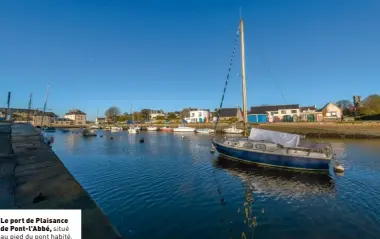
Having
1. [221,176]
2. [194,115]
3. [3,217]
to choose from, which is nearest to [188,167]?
[221,176]

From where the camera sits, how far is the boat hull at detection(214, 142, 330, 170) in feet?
77.0

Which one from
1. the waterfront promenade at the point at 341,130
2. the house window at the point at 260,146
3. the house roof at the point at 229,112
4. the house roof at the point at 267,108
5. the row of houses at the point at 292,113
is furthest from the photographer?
the house roof at the point at 229,112

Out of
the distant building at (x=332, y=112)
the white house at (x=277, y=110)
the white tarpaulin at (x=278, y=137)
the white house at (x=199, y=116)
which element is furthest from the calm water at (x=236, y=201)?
the white house at (x=199, y=116)

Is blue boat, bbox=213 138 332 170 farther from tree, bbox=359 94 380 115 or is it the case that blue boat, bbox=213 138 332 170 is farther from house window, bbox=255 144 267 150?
tree, bbox=359 94 380 115

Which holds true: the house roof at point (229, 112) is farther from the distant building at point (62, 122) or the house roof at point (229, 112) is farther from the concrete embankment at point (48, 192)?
the distant building at point (62, 122)

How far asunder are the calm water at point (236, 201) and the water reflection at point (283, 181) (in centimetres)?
7

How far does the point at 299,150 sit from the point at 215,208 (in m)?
15.4

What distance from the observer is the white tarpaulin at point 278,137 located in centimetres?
2559

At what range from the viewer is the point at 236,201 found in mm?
16031

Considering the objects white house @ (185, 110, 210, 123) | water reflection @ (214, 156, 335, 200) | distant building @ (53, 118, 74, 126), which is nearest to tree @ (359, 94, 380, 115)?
white house @ (185, 110, 210, 123)

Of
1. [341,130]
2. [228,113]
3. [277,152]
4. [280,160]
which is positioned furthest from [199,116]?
[280,160]

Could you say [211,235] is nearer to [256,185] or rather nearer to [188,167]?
[256,185]

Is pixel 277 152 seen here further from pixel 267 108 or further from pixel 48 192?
pixel 267 108

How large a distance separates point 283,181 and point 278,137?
279 inches
